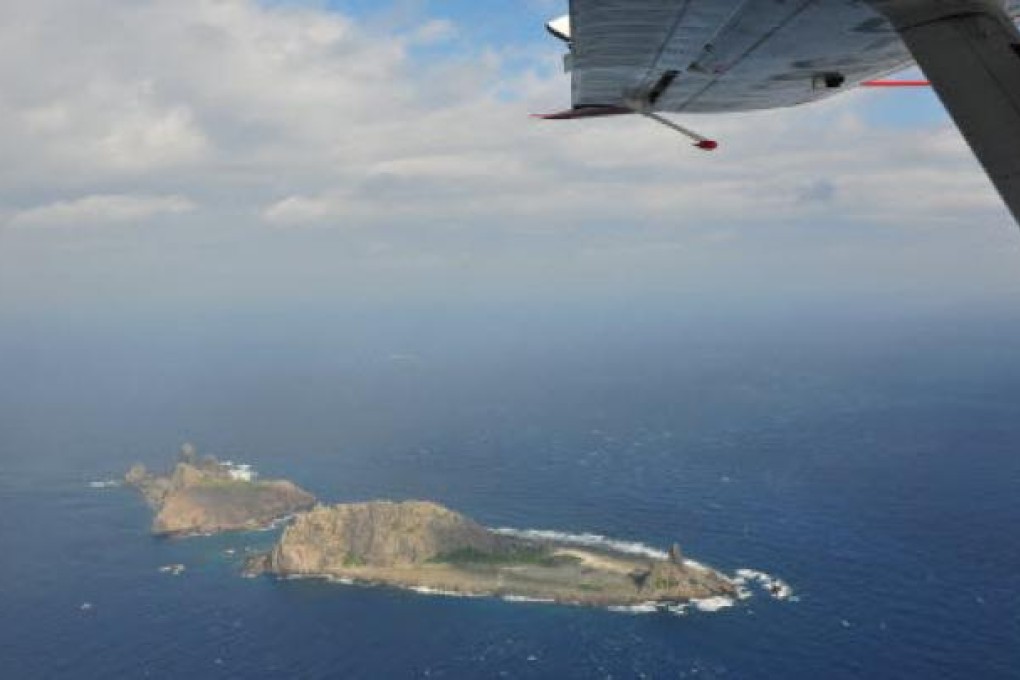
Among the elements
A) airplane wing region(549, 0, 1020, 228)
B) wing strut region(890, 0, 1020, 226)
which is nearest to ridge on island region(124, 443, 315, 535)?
airplane wing region(549, 0, 1020, 228)

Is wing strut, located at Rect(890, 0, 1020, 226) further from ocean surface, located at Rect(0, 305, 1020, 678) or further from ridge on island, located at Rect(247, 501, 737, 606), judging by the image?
ridge on island, located at Rect(247, 501, 737, 606)

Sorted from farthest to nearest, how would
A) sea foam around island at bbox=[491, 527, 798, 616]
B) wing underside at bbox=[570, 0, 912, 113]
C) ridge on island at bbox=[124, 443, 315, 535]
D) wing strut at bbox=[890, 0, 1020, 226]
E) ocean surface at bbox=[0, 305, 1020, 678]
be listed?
ridge on island at bbox=[124, 443, 315, 535]
sea foam around island at bbox=[491, 527, 798, 616]
ocean surface at bbox=[0, 305, 1020, 678]
wing underside at bbox=[570, 0, 912, 113]
wing strut at bbox=[890, 0, 1020, 226]

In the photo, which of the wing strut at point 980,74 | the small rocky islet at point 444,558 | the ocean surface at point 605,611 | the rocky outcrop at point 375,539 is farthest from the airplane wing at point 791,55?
the rocky outcrop at point 375,539

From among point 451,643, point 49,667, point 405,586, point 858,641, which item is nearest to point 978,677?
point 858,641

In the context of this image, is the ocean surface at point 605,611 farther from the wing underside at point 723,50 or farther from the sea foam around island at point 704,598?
the wing underside at point 723,50

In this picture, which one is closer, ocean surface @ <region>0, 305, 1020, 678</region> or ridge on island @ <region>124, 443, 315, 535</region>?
ocean surface @ <region>0, 305, 1020, 678</region>

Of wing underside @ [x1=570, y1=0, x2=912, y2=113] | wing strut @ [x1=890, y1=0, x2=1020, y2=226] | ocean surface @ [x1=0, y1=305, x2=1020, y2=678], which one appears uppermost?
wing underside @ [x1=570, y1=0, x2=912, y2=113]

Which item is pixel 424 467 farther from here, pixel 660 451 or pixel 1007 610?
pixel 1007 610

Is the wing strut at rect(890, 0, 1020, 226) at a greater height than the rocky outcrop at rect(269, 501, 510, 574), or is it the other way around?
the wing strut at rect(890, 0, 1020, 226)
